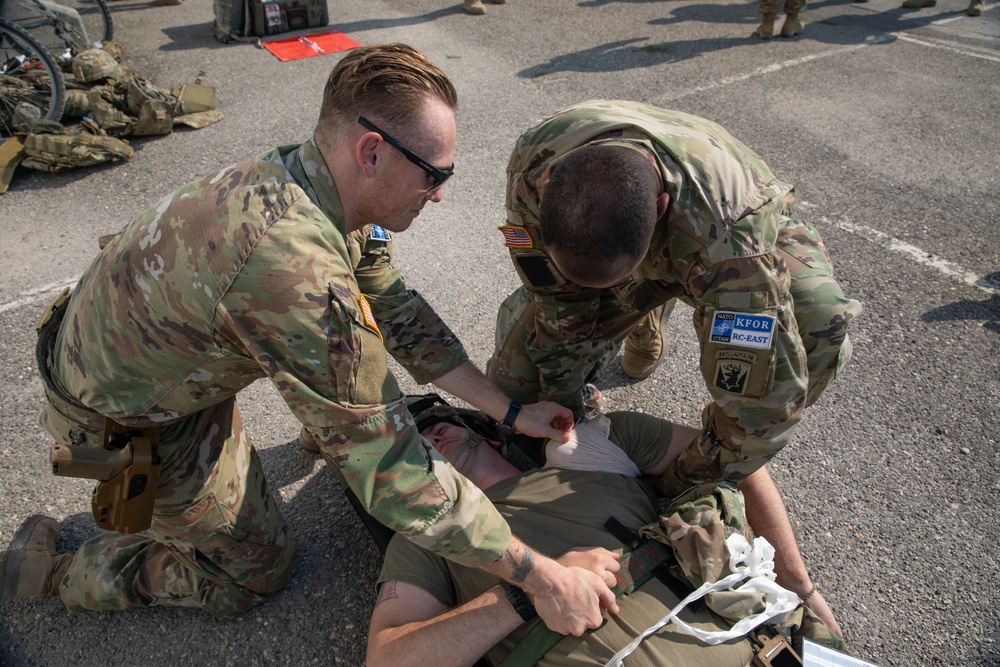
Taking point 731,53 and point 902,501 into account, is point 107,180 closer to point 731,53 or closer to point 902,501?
point 902,501

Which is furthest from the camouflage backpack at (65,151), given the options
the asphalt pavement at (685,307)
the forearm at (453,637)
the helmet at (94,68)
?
the forearm at (453,637)

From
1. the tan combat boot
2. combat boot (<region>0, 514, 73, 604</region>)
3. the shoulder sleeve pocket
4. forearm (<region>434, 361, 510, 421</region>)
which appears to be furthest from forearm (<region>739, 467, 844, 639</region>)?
the tan combat boot

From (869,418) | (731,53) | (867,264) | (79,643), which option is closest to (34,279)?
(79,643)

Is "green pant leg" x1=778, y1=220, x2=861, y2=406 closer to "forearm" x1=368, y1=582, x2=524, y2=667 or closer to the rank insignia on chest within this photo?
"forearm" x1=368, y1=582, x2=524, y2=667

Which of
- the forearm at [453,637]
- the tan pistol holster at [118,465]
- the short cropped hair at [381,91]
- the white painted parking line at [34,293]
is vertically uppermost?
the short cropped hair at [381,91]

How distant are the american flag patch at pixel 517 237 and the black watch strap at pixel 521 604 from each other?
4.23ft

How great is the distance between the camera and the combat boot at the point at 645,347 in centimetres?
321

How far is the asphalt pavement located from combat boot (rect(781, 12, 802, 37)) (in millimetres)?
101

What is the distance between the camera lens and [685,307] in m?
3.88

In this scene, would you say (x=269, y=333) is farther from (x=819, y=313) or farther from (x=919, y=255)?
(x=919, y=255)

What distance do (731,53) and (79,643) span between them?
7302mm

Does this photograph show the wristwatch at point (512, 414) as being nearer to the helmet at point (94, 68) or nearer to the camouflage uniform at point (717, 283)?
the camouflage uniform at point (717, 283)

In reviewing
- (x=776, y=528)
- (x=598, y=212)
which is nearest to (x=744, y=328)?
(x=598, y=212)

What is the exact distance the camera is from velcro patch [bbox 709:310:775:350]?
2090 mm
